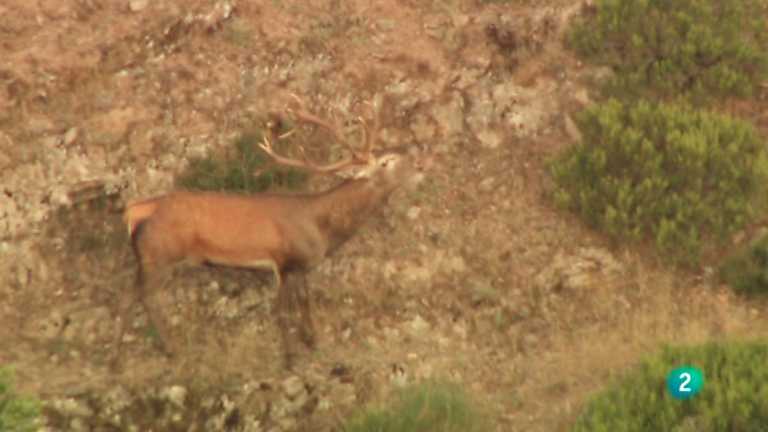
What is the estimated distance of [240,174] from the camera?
41.5ft

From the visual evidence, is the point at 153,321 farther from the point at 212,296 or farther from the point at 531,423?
the point at 531,423

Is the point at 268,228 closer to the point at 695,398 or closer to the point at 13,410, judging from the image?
the point at 13,410

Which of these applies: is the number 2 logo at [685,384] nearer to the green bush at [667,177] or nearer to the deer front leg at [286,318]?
the green bush at [667,177]

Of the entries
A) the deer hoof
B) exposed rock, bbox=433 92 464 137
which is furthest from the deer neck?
exposed rock, bbox=433 92 464 137

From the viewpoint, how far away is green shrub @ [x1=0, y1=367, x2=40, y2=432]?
8.48 metres

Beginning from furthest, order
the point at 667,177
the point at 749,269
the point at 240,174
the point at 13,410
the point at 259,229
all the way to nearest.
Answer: the point at 240,174
the point at 667,177
the point at 749,269
the point at 259,229
the point at 13,410

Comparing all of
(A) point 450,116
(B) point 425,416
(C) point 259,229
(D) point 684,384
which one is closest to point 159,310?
(C) point 259,229

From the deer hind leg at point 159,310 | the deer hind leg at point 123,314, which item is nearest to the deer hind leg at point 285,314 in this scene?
the deer hind leg at point 159,310

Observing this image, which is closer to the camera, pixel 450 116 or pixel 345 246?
pixel 345 246

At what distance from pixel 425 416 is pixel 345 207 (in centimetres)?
239

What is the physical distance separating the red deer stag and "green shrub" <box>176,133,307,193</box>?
118 centimetres

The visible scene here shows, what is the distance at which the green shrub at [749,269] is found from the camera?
38.5 feet

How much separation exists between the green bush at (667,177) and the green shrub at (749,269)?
0.99ft

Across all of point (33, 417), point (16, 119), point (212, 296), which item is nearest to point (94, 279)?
point (212, 296)
